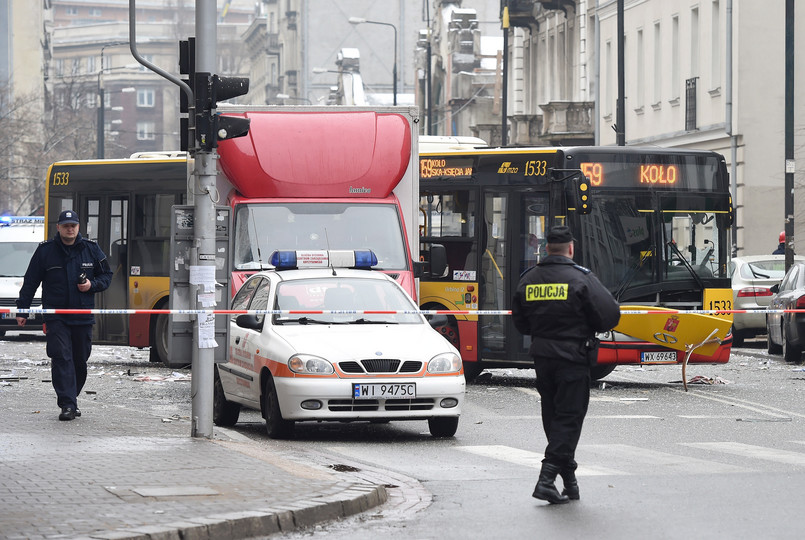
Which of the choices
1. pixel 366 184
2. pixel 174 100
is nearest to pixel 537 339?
pixel 366 184

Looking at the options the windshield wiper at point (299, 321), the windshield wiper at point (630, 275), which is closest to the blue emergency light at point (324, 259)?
the windshield wiper at point (299, 321)

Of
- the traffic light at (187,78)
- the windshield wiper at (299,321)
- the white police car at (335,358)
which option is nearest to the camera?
the traffic light at (187,78)

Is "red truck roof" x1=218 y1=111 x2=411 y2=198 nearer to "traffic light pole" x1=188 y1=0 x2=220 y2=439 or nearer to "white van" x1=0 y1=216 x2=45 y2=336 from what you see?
"traffic light pole" x1=188 y1=0 x2=220 y2=439

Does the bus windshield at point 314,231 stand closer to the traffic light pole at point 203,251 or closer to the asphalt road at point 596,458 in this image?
the asphalt road at point 596,458

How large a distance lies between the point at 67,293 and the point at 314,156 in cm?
453

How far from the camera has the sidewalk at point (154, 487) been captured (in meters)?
8.46

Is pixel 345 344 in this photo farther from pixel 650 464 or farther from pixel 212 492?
pixel 212 492

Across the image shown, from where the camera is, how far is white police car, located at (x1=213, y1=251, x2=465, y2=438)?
13.6 m

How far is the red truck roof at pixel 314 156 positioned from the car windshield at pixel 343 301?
2.99m

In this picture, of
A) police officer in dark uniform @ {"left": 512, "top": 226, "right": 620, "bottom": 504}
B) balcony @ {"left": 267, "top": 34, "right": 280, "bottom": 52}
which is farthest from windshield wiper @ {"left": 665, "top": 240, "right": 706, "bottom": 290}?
balcony @ {"left": 267, "top": 34, "right": 280, "bottom": 52}

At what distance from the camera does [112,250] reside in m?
23.8

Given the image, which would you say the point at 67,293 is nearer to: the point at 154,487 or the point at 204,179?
the point at 204,179

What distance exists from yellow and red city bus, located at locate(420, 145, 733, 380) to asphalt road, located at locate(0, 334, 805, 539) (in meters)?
0.65

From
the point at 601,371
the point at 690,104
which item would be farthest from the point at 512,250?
the point at 690,104
